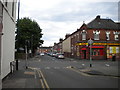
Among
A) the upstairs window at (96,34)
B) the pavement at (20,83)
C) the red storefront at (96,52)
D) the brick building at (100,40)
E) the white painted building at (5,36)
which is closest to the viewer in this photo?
the pavement at (20,83)

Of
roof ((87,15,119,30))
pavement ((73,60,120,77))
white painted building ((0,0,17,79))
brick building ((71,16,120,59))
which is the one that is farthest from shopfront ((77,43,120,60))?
white painted building ((0,0,17,79))

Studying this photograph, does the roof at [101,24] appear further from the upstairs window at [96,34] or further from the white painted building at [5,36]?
the white painted building at [5,36]

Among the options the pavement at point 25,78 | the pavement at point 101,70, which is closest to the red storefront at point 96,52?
the pavement at point 101,70

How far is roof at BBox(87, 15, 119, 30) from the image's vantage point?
49834mm

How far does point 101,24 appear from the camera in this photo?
5103 cm

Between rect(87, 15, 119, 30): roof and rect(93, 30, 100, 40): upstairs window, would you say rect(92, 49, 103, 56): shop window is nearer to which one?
rect(93, 30, 100, 40): upstairs window

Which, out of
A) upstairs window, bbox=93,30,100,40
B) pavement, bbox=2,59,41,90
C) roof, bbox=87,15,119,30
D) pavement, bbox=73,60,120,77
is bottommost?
pavement, bbox=73,60,120,77

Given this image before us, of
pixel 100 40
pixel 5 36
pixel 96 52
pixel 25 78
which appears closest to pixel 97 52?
pixel 96 52

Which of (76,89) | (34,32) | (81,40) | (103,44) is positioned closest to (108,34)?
(103,44)

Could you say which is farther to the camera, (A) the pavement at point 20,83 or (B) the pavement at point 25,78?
(B) the pavement at point 25,78

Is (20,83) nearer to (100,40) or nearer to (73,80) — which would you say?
(73,80)

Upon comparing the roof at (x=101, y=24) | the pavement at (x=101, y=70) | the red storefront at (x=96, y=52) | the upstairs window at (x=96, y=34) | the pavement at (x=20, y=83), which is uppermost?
the roof at (x=101, y=24)

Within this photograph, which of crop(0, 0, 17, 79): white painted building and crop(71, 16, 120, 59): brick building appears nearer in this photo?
crop(0, 0, 17, 79): white painted building

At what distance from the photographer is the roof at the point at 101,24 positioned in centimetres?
4983
